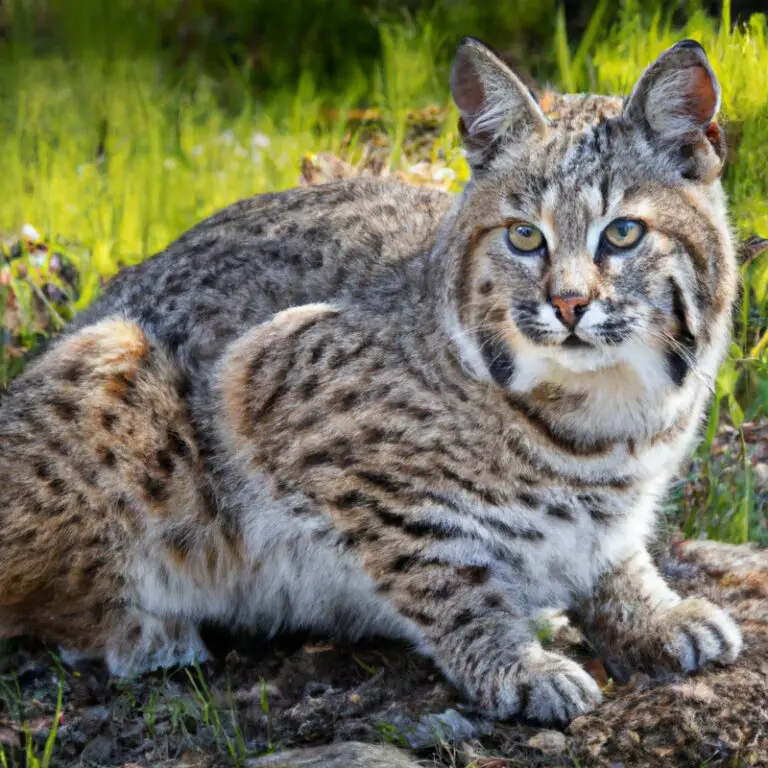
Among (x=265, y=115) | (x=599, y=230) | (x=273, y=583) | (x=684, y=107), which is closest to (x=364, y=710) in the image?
(x=273, y=583)

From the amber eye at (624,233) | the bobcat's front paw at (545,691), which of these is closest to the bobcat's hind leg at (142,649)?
the bobcat's front paw at (545,691)

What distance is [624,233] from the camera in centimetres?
395

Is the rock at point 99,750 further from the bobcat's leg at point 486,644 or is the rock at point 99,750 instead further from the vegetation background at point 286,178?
the bobcat's leg at point 486,644

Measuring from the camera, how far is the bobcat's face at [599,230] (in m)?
3.90

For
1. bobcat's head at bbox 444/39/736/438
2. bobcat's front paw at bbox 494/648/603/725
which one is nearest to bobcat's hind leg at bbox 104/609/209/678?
bobcat's front paw at bbox 494/648/603/725

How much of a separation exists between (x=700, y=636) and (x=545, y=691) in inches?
21.6

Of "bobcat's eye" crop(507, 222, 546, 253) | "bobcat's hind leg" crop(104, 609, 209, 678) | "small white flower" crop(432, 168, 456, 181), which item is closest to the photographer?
"bobcat's eye" crop(507, 222, 546, 253)

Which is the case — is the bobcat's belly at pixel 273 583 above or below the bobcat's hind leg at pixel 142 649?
above

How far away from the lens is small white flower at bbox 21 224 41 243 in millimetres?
6859

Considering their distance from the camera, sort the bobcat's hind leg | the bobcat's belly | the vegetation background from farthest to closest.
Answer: the bobcat's hind leg, the bobcat's belly, the vegetation background

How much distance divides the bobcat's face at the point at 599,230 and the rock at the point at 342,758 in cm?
116

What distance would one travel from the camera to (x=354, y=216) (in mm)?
5105

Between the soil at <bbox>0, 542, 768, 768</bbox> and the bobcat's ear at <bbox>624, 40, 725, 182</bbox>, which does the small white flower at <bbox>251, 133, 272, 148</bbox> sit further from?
the bobcat's ear at <bbox>624, 40, 725, 182</bbox>

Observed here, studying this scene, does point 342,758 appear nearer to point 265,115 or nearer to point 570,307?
point 570,307
